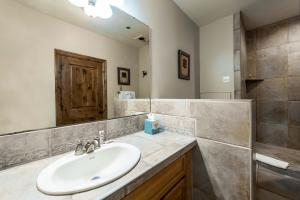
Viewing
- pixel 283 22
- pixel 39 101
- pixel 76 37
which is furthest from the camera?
pixel 283 22

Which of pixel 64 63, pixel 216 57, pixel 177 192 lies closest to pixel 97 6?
pixel 64 63

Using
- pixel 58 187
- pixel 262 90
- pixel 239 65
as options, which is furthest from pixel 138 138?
pixel 262 90

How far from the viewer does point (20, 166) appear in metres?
0.57

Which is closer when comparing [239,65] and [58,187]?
[58,187]

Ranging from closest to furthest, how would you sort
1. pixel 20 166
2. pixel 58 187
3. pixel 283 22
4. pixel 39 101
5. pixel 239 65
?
pixel 58 187 < pixel 20 166 < pixel 39 101 < pixel 239 65 < pixel 283 22

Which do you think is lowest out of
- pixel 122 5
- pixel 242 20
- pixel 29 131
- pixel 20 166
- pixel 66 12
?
pixel 20 166

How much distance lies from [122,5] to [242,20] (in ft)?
4.84

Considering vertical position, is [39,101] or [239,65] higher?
[239,65]

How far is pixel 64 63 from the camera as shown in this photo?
2.50 feet

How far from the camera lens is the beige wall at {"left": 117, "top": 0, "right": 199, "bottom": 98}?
124 centimetres

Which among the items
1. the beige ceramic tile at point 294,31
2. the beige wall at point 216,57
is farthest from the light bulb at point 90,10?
the beige ceramic tile at point 294,31

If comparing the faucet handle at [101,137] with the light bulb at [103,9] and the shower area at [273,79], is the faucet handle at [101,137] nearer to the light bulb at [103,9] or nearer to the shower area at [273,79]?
the light bulb at [103,9]

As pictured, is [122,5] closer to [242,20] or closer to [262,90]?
[242,20]

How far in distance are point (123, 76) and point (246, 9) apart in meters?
1.55
